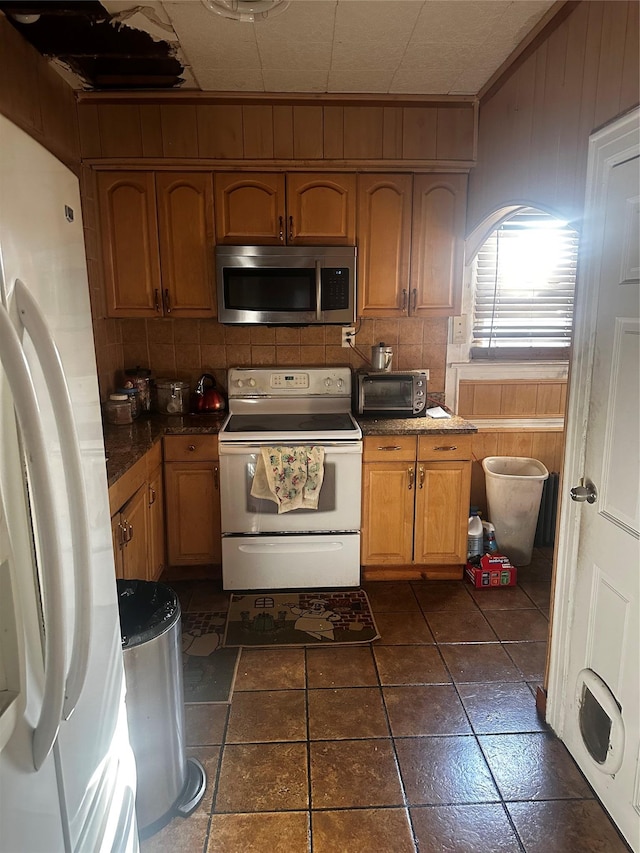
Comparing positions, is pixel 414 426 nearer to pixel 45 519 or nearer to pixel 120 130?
pixel 120 130

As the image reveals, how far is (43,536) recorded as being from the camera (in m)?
0.83

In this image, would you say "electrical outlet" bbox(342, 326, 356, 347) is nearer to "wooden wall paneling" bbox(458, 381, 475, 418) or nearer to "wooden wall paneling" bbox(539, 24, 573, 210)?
"wooden wall paneling" bbox(458, 381, 475, 418)

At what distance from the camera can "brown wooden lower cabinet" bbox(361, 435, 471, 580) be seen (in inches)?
120

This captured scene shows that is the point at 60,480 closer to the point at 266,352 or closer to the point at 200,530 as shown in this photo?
the point at 200,530

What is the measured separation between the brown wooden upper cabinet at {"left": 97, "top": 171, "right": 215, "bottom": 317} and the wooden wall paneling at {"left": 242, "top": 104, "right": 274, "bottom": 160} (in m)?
0.27

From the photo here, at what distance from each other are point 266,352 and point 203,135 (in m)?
1.21

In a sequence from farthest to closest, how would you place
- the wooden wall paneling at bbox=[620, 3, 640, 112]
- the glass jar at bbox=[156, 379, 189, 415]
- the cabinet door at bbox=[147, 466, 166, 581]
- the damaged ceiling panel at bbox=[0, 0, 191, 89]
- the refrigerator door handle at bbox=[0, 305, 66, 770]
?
1. the glass jar at bbox=[156, 379, 189, 415]
2. the cabinet door at bbox=[147, 466, 166, 581]
3. the damaged ceiling panel at bbox=[0, 0, 191, 89]
4. the wooden wall paneling at bbox=[620, 3, 640, 112]
5. the refrigerator door handle at bbox=[0, 305, 66, 770]

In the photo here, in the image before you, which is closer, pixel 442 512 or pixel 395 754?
pixel 395 754

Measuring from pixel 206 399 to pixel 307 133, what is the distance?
154cm

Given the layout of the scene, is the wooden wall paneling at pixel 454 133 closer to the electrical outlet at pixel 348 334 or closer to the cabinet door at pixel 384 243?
the cabinet door at pixel 384 243

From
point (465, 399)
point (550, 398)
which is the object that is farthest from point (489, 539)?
point (550, 398)

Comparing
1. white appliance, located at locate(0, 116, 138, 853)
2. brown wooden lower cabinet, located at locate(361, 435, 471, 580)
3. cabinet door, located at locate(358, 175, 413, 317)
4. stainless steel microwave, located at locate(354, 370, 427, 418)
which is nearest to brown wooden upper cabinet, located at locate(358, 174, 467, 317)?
cabinet door, located at locate(358, 175, 413, 317)

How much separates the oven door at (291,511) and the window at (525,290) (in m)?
1.23

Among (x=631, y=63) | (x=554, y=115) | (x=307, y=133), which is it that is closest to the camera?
(x=631, y=63)
